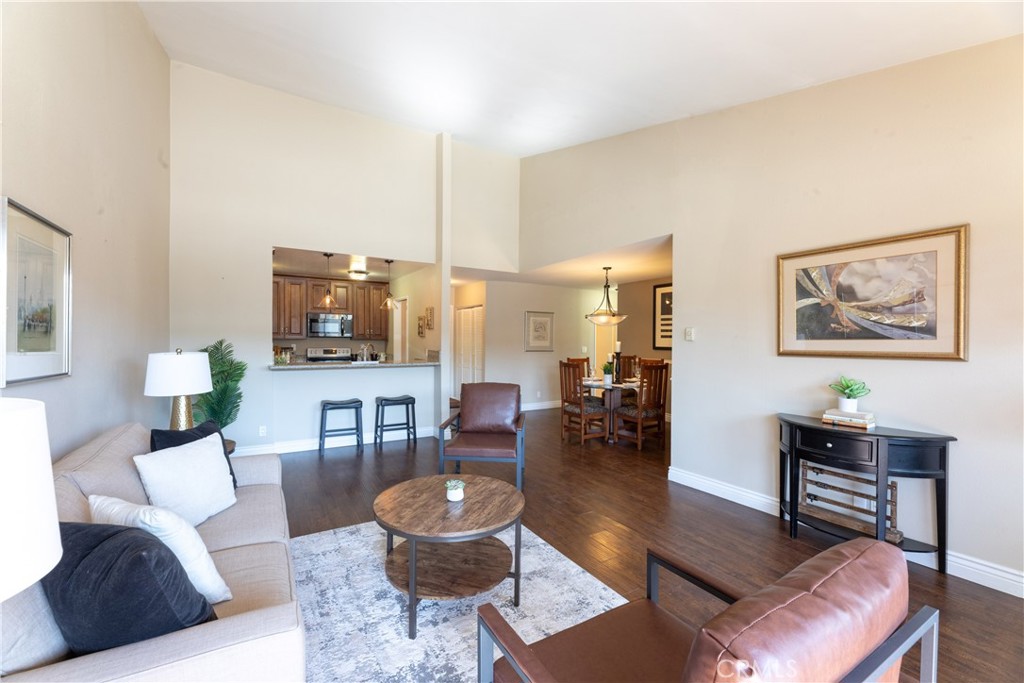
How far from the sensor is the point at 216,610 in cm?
130

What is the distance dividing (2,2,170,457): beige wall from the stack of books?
4.02 metres

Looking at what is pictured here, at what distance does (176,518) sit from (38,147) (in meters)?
1.69

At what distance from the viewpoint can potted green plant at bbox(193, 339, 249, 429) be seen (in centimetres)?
379

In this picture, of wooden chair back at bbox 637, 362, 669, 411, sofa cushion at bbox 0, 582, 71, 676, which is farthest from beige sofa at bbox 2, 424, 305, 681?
wooden chair back at bbox 637, 362, 669, 411

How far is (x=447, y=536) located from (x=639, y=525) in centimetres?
171

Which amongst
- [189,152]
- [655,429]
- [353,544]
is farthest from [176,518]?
[655,429]

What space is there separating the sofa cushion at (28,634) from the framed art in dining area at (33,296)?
97 centimetres

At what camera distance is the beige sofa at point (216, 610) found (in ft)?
3.03


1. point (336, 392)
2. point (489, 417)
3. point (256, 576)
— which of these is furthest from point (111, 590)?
point (336, 392)

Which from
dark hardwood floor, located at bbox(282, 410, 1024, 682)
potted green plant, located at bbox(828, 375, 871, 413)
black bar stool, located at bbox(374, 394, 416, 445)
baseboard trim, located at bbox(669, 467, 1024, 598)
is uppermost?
potted green plant, located at bbox(828, 375, 871, 413)

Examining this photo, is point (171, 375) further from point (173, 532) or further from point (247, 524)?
point (173, 532)

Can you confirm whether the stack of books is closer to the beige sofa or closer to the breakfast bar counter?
the beige sofa

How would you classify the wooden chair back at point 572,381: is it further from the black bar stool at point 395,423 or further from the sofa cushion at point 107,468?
the sofa cushion at point 107,468

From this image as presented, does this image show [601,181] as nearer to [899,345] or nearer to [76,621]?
[899,345]
